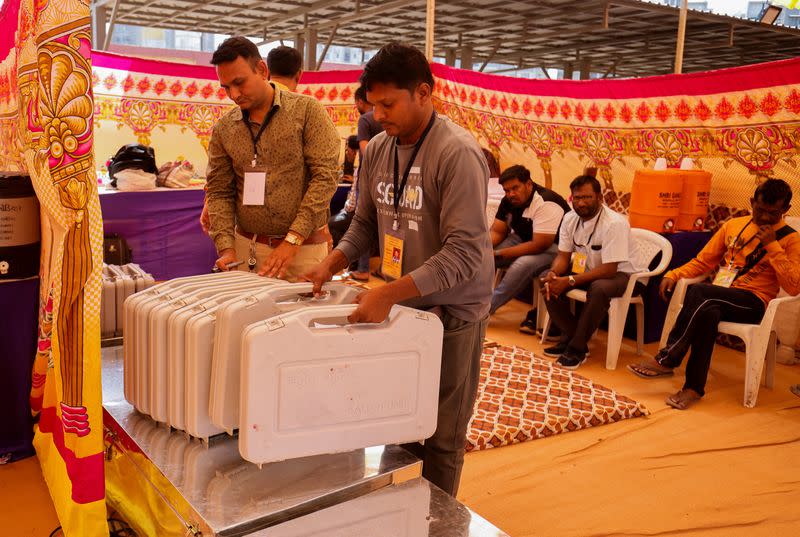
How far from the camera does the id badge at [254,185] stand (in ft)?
8.64

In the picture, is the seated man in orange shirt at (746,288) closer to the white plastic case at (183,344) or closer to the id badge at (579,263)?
the id badge at (579,263)

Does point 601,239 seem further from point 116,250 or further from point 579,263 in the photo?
point 116,250

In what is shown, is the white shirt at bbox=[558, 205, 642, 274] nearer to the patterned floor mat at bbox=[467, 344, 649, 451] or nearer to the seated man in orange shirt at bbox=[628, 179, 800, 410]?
the seated man in orange shirt at bbox=[628, 179, 800, 410]

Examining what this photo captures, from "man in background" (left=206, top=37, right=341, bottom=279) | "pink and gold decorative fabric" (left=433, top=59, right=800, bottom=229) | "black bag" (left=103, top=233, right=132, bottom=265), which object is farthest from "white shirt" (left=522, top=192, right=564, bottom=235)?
"black bag" (left=103, top=233, right=132, bottom=265)

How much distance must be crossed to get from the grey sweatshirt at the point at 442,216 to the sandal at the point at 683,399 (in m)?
2.15

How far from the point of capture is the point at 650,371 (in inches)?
163

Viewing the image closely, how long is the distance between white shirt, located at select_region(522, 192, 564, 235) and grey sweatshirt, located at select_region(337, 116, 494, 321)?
9.78 ft

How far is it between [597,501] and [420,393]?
4.60 ft

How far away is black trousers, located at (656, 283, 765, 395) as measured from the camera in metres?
3.76

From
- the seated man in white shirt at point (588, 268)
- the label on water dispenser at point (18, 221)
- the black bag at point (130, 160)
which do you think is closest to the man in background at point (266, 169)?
the label on water dispenser at point (18, 221)

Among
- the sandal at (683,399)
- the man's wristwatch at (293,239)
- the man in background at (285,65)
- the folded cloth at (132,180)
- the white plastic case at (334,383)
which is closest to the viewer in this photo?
the white plastic case at (334,383)

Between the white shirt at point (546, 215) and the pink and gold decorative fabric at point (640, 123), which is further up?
the pink and gold decorative fabric at point (640, 123)

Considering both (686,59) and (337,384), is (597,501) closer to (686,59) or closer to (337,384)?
(337,384)

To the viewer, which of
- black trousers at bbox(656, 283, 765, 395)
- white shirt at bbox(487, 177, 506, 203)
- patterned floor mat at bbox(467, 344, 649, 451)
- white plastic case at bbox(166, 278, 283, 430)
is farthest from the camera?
white shirt at bbox(487, 177, 506, 203)
